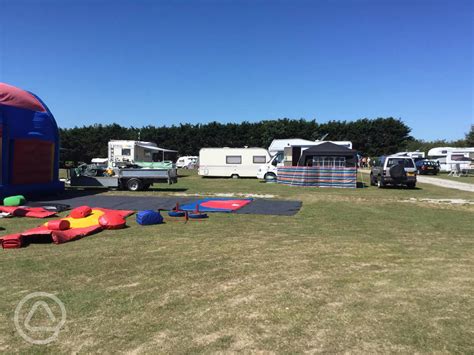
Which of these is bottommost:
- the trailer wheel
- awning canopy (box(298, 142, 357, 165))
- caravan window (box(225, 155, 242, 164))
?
the trailer wheel

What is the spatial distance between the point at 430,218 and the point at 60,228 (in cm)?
933

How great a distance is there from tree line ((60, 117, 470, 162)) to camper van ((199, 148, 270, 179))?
28433 mm

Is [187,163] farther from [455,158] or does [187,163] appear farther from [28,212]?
[28,212]

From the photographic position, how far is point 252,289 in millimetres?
4566

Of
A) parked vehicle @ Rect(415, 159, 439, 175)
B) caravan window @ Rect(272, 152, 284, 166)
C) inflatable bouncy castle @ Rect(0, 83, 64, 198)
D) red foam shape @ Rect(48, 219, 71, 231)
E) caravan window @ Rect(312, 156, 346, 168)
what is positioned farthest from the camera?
parked vehicle @ Rect(415, 159, 439, 175)

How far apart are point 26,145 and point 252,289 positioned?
1363 cm

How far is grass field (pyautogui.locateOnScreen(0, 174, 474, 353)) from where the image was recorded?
3.31 m

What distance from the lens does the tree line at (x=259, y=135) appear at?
197ft

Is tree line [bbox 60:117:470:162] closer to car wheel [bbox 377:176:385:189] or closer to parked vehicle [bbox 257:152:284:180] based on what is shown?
parked vehicle [bbox 257:152:284:180]

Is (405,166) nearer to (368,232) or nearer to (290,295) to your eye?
(368,232)

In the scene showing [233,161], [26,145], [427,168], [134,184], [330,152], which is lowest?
[134,184]

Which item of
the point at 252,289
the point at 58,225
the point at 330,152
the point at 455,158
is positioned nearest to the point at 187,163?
the point at 330,152

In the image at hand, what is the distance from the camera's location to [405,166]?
2166 centimetres

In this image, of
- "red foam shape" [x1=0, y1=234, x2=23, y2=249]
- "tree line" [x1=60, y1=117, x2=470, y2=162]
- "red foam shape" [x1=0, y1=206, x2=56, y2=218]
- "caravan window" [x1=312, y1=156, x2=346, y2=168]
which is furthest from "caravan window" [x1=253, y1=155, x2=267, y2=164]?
"tree line" [x1=60, y1=117, x2=470, y2=162]
